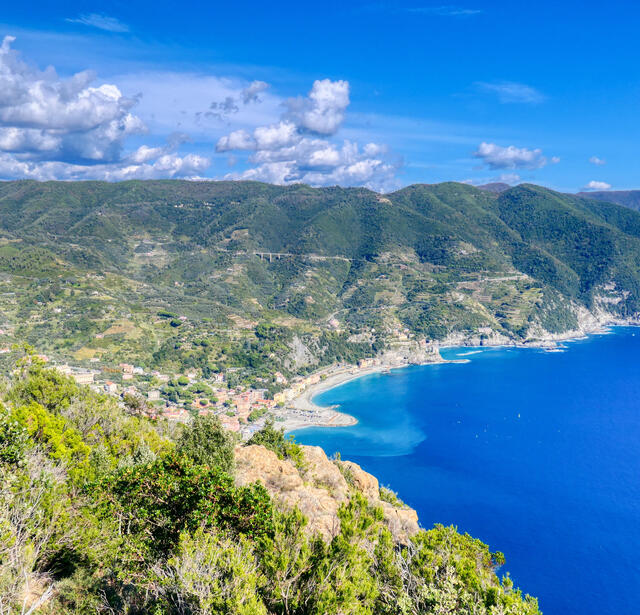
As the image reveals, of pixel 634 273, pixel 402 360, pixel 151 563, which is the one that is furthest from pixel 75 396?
pixel 634 273

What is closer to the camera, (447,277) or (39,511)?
(39,511)

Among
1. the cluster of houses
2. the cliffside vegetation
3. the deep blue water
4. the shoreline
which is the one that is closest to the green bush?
the cliffside vegetation

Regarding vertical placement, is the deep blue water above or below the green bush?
below

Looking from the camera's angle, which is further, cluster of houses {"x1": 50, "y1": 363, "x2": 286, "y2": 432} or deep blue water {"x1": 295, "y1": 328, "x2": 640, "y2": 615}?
cluster of houses {"x1": 50, "y1": 363, "x2": 286, "y2": 432}

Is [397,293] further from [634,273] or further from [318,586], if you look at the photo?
[318,586]

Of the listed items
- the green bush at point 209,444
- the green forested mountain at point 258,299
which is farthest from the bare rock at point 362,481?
the green forested mountain at point 258,299

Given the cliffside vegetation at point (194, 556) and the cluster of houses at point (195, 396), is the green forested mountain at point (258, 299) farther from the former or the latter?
the cliffside vegetation at point (194, 556)

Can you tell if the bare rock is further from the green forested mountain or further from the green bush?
the green forested mountain
